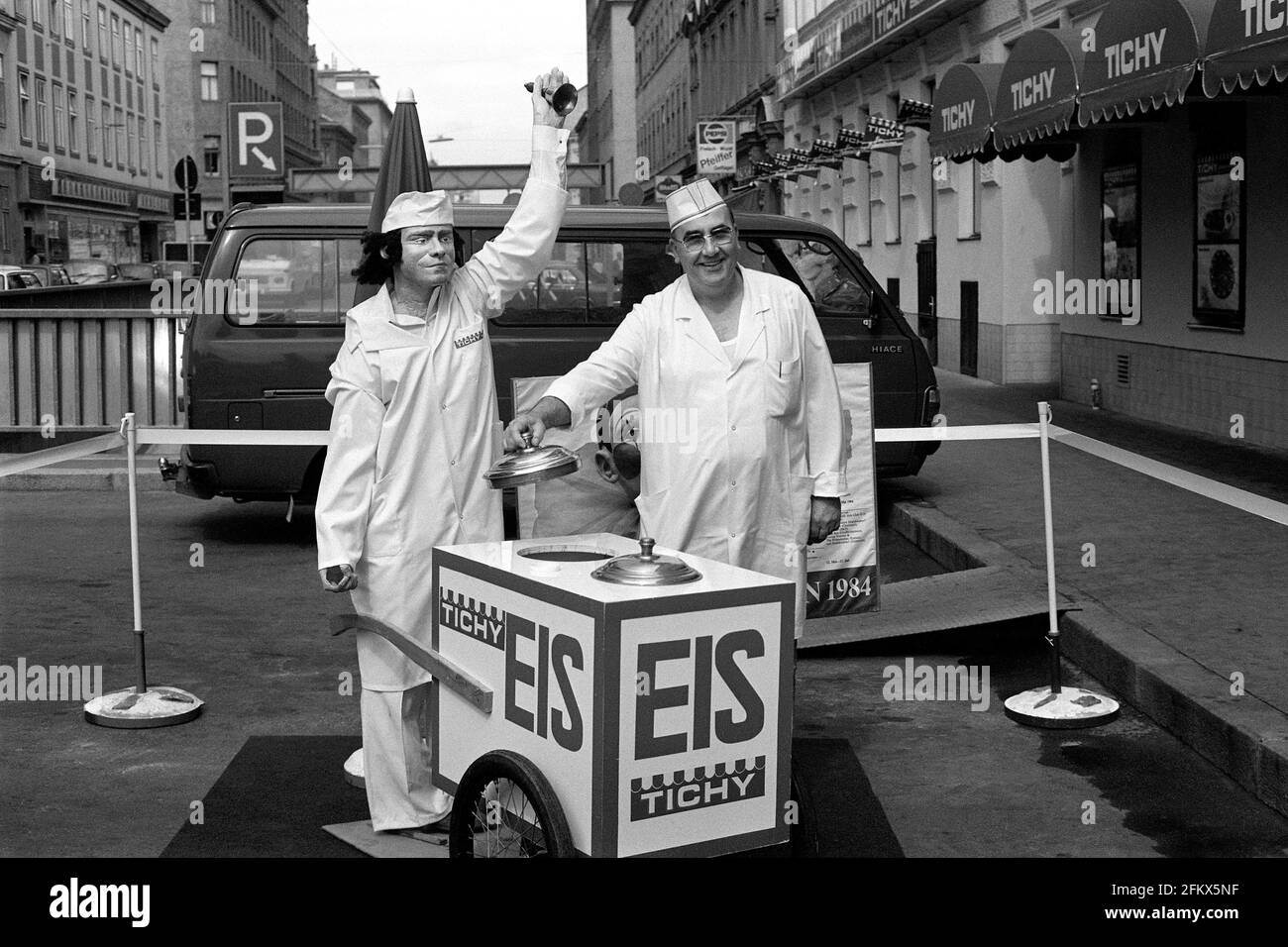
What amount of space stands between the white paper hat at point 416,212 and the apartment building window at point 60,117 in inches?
2463

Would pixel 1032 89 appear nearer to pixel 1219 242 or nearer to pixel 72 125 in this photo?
pixel 1219 242

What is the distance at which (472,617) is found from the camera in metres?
4.27

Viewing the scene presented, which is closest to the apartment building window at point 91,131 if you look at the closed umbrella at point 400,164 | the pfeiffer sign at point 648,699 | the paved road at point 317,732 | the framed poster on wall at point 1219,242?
the framed poster on wall at point 1219,242

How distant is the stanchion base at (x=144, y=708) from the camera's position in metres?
6.56

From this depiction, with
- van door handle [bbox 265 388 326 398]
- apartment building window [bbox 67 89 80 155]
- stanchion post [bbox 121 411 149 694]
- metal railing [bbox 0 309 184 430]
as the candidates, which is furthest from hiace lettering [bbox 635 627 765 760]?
apartment building window [bbox 67 89 80 155]

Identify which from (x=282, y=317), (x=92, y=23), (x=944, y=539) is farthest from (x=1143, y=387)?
(x=92, y=23)

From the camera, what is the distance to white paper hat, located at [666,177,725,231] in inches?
197

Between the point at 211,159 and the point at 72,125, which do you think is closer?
the point at 211,159

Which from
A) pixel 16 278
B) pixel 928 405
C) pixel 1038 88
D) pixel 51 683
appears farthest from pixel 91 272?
pixel 51 683

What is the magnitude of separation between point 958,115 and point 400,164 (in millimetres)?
12748

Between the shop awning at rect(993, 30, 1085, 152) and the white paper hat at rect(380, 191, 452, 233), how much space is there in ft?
31.0

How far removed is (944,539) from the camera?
10.0m

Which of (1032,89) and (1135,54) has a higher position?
(1032,89)
